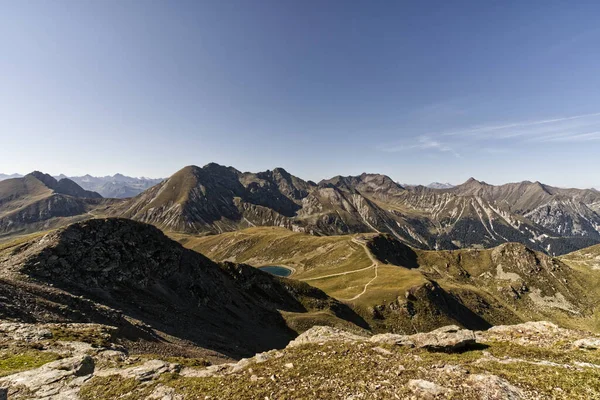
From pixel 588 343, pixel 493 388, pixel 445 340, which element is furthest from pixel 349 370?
pixel 588 343

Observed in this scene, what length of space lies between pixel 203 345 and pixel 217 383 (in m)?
32.7

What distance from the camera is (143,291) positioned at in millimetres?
58312

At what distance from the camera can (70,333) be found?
2870 centimetres

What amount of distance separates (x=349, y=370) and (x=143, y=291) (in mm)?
55850

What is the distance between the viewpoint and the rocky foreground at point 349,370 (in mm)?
14242

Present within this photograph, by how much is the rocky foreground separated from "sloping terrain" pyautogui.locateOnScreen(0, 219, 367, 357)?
48.8 feet

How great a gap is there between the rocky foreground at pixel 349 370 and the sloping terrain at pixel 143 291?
14884 mm

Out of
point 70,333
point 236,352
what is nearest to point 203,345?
point 236,352

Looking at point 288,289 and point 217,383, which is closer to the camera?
point 217,383

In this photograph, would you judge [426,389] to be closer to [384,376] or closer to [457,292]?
[384,376]

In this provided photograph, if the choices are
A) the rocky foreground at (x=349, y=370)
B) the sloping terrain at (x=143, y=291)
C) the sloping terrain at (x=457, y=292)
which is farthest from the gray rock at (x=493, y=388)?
the sloping terrain at (x=457, y=292)

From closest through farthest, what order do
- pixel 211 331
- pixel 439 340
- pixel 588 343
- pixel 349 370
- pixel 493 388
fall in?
pixel 493 388 → pixel 349 370 → pixel 588 343 → pixel 439 340 → pixel 211 331

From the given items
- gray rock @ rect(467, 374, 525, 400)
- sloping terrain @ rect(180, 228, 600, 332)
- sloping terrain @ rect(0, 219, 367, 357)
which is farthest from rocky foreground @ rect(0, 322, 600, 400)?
sloping terrain @ rect(180, 228, 600, 332)

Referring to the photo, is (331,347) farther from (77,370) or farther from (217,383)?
(77,370)
